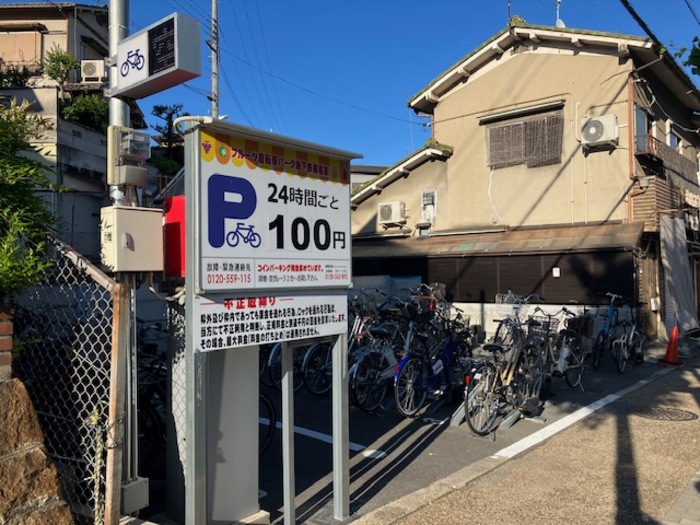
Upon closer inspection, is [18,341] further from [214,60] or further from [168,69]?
[214,60]

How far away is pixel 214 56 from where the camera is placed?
16.0m

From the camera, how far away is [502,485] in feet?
15.9

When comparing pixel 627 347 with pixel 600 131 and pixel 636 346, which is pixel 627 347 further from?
pixel 600 131

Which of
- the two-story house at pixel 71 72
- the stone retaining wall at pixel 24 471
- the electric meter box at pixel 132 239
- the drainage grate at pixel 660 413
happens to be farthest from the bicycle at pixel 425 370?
the two-story house at pixel 71 72

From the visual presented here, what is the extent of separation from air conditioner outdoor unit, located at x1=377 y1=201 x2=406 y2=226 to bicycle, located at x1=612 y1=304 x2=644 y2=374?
7.36m

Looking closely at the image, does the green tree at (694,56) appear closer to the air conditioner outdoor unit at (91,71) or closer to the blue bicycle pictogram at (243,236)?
the blue bicycle pictogram at (243,236)

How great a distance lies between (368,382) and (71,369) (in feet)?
13.7

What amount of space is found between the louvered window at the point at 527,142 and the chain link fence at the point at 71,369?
43.2 feet

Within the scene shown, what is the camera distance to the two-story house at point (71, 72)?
15359mm

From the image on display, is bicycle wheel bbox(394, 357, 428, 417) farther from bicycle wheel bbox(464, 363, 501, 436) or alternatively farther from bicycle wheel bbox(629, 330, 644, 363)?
bicycle wheel bbox(629, 330, 644, 363)

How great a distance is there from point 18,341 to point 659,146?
15.4 meters

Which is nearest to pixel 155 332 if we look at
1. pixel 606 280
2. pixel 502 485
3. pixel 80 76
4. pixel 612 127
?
pixel 502 485

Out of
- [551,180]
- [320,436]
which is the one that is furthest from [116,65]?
[551,180]

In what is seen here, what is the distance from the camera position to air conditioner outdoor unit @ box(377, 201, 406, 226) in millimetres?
17078
